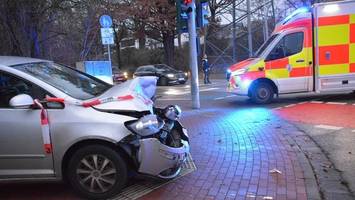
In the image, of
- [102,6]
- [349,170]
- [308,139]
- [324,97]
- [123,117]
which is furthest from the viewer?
[102,6]

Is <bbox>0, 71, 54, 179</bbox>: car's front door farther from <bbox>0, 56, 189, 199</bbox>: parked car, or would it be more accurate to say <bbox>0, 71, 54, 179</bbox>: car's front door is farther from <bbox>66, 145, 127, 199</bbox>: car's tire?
<bbox>66, 145, 127, 199</bbox>: car's tire

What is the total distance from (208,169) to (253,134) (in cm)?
261

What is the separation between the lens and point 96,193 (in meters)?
5.38

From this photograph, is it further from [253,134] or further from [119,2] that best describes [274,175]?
[119,2]

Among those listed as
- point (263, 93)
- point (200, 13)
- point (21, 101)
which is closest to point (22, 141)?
point (21, 101)

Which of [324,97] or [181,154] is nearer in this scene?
[181,154]

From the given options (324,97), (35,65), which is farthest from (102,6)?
(35,65)

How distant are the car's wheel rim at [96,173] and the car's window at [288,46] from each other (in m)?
9.55

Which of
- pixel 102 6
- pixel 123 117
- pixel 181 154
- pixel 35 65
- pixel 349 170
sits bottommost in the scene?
pixel 349 170

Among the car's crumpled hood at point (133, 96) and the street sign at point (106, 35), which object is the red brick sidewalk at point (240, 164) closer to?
the car's crumpled hood at point (133, 96)

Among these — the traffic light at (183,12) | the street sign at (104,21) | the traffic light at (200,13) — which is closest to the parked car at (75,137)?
the traffic light at (183,12)

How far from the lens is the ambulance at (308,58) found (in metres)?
13.5

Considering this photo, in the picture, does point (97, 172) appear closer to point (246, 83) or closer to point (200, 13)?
point (200, 13)

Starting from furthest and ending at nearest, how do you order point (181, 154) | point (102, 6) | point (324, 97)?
point (102, 6)
point (324, 97)
point (181, 154)
